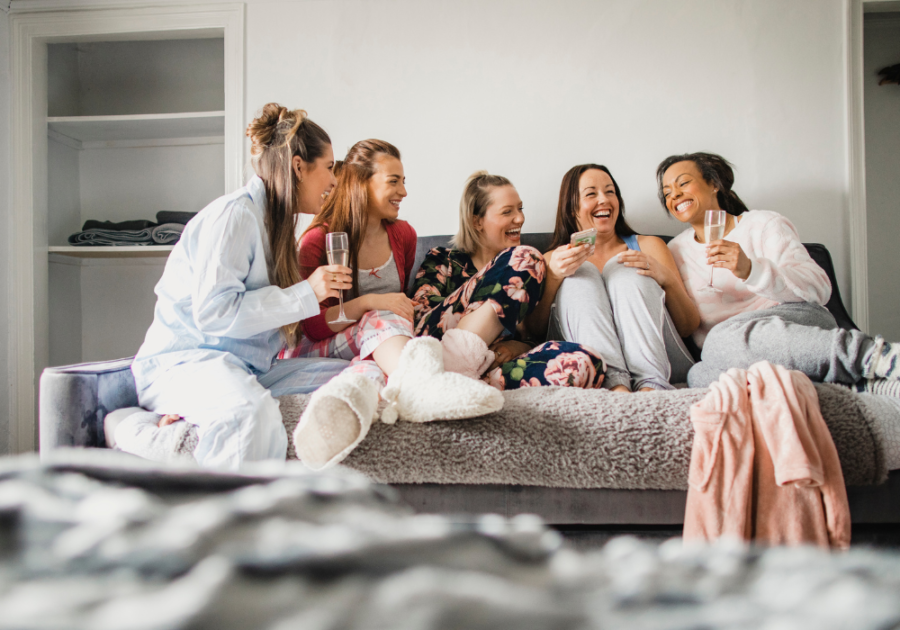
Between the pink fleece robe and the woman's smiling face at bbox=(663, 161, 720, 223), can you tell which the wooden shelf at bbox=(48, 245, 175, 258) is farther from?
the pink fleece robe

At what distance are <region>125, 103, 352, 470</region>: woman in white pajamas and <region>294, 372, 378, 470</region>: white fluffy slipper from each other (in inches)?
5.4

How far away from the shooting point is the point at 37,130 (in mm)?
2277

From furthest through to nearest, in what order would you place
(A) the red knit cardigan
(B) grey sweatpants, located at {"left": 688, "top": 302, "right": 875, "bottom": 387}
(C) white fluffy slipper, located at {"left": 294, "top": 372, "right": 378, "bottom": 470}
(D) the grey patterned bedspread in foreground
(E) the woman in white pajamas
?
(A) the red knit cardigan, (B) grey sweatpants, located at {"left": 688, "top": 302, "right": 875, "bottom": 387}, (E) the woman in white pajamas, (C) white fluffy slipper, located at {"left": 294, "top": 372, "right": 378, "bottom": 470}, (D) the grey patterned bedspread in foreground

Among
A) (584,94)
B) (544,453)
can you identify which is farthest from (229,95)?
(544,453)

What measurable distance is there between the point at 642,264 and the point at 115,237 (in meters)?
2.10

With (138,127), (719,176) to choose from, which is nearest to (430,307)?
(719,176)

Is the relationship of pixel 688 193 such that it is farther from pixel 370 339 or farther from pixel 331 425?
pixel 331 425

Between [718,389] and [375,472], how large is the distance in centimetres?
64

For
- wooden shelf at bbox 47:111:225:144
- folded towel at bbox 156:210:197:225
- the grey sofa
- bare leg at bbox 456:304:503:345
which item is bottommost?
the grey sofa

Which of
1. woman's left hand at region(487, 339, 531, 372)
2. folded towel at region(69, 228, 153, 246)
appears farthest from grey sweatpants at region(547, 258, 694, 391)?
folded towel at region(69, 228, 153, 246)

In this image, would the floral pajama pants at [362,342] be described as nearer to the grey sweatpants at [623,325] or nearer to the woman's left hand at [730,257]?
the grey sweatpants at [623,325]

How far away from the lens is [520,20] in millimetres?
2188

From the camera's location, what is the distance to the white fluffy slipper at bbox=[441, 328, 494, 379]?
50.5 inches

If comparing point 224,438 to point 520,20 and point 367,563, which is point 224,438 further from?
point 520,20
